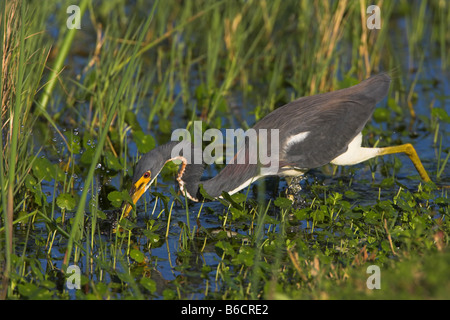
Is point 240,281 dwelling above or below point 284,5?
below

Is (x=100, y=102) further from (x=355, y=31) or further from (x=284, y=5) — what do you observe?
(x=284, y=5)

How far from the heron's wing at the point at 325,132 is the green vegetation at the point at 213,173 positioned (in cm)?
29

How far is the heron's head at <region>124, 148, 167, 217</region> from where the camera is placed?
5305mm

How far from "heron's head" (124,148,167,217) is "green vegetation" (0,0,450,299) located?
0.53ft

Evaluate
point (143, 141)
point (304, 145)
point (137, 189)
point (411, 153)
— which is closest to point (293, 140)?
point (304, 145)

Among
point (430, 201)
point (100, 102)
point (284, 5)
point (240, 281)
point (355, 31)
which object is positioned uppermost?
point (284, 5)

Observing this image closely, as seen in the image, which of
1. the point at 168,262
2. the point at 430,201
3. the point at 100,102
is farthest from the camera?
the point at 100,102

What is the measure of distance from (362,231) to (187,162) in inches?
55.8

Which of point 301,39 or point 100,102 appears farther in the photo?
point 301,39

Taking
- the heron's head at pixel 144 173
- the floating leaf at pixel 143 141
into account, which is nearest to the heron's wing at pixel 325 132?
the heron's head at pixel 144 173

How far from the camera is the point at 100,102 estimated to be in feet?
20.9

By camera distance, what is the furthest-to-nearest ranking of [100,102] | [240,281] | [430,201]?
[100,102], [430,201], [240,281]

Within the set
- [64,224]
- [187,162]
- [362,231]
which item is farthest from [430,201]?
[64,224]

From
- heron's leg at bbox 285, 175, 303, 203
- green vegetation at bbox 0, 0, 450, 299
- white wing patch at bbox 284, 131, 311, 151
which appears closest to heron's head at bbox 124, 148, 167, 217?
green vegetation at bbox 0, 0, 450, 299
